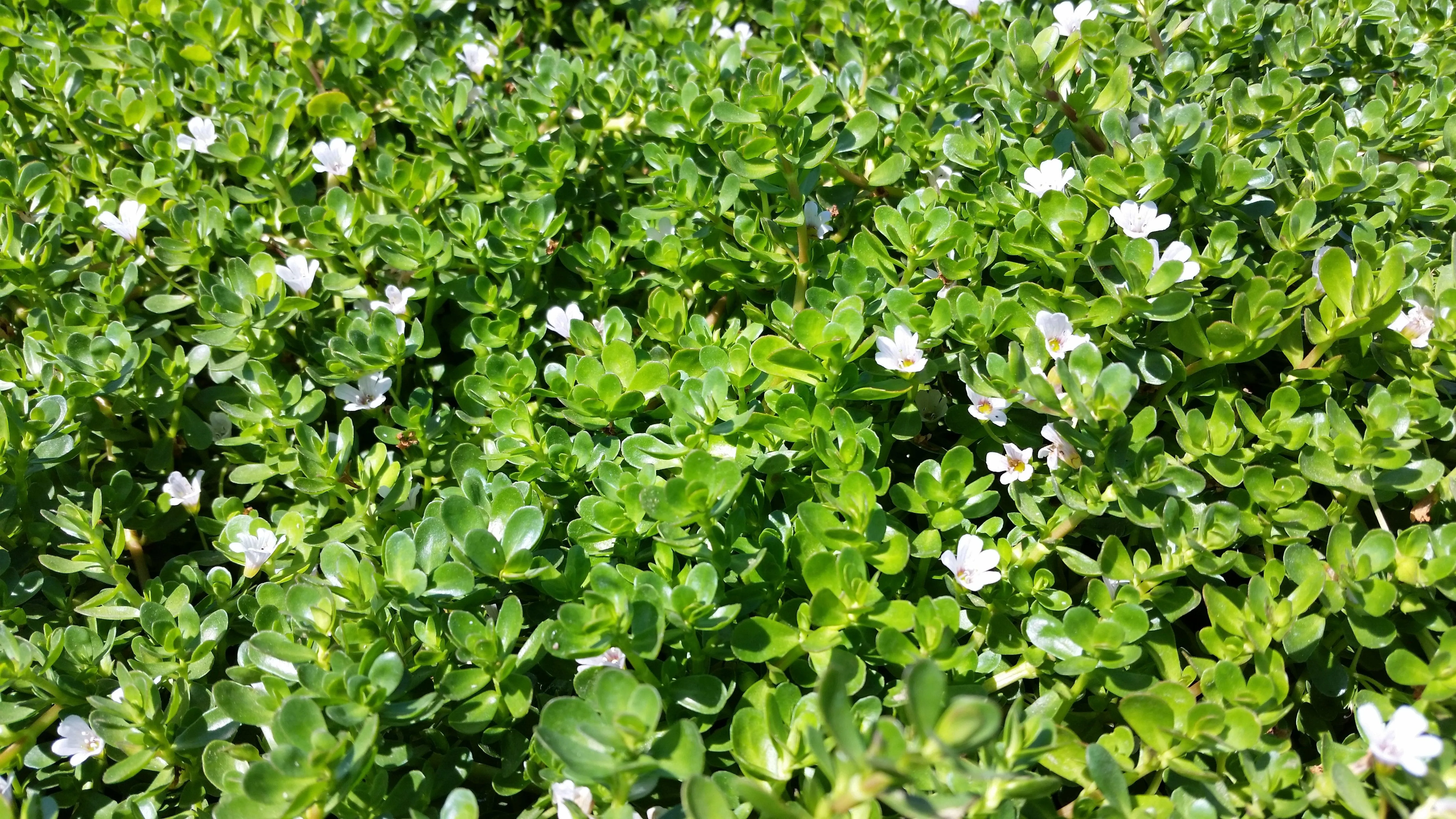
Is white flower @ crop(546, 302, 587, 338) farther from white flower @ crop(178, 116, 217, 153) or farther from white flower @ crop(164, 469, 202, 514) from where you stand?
white flower @ crop(178, 116, 217, 153)

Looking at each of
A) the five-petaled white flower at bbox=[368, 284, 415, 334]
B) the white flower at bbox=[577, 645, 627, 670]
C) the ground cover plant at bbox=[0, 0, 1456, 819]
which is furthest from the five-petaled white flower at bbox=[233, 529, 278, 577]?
the white flower at bbox=[577, 645, 627, 670]

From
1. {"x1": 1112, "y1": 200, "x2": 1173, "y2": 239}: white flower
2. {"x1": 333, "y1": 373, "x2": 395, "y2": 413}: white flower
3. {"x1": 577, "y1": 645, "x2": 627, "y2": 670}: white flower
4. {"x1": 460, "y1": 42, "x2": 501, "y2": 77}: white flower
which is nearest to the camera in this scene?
{"x1": 577, "y1": 645, "x2": 627, "y2": 670}: white flower

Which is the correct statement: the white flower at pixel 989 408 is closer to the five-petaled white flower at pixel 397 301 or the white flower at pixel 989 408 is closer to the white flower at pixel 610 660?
the white flower at pixel 610 660

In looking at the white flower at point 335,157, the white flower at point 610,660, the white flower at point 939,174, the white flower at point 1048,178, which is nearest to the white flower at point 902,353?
the white flower at point 1048,178

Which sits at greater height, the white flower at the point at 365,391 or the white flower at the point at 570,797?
the white flower at the point at 365,391

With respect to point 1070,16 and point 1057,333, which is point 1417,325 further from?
point 1070,16

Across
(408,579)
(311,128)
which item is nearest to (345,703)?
(408,579)
